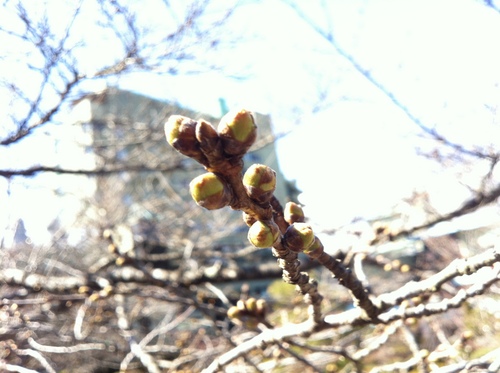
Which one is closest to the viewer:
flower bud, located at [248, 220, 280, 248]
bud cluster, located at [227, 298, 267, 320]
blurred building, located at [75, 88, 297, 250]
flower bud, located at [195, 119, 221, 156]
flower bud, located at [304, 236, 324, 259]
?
flower bud, located at [195, 119, 221, 156]

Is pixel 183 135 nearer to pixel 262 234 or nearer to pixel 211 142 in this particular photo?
pixel 211 142

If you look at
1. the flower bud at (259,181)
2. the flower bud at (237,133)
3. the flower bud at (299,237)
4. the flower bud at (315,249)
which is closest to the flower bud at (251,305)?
the flower bud at (315,249)

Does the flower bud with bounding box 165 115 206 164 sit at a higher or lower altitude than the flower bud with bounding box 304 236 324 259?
higher

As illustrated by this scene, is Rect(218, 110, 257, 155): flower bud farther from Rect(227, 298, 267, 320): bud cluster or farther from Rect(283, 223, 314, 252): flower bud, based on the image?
Rect(227, 298, 267, 320): bud cluster

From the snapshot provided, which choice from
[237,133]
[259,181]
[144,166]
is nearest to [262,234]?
[259,181]

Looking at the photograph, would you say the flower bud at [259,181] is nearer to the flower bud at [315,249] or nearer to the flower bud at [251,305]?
the flower bud at [315,249]

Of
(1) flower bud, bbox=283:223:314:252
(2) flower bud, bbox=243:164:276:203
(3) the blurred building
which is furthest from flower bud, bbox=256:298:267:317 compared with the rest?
(3) the blurred building

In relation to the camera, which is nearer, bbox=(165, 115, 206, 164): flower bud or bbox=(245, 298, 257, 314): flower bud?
bbox=(165, 115, 206, 164): flower bud

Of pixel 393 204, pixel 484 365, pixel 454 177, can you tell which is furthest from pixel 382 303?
pixel 393 204
